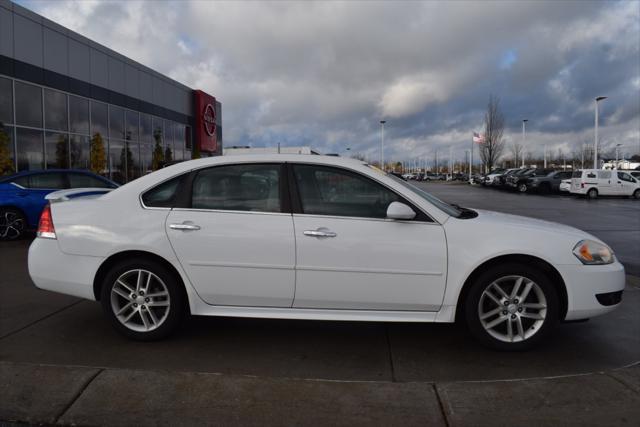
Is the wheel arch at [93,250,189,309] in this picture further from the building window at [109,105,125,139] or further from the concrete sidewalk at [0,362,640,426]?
the building window at [109,105,125,139]

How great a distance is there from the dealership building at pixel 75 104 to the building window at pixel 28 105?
33mm

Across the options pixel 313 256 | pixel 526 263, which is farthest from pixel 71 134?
pixel 526 263

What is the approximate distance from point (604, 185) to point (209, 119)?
2549 centimetres

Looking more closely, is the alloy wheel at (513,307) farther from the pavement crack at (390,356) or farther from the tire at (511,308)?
the pavement crack at (390,356)

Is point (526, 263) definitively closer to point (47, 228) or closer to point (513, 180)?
point (47, 228)

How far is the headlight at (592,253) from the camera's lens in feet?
12.8

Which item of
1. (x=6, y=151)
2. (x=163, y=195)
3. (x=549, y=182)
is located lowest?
(x=163, y=195)

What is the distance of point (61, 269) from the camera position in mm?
4215

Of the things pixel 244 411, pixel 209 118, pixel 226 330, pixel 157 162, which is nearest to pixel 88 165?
pixel 157 162

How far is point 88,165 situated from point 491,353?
1998 centimetres

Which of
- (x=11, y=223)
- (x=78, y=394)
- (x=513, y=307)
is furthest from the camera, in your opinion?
(x=11, y=223)

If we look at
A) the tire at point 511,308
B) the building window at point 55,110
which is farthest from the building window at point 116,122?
the tire at point 511,308

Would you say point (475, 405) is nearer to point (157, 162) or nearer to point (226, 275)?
point (226, 275)

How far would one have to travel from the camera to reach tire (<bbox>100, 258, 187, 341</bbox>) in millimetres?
4062
